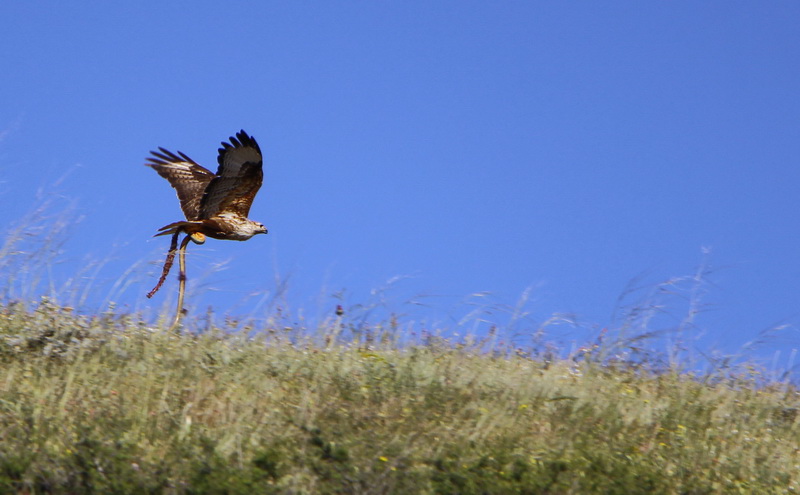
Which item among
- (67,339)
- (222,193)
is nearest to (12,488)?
(67,339)

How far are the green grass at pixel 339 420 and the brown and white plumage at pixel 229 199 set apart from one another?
4.64ft

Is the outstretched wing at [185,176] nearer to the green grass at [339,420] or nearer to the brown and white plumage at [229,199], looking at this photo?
the brown and white plumage at [229,199]

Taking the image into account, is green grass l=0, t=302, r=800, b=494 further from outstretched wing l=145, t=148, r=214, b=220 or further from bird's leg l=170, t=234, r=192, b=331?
outstretched wing l=145, t=148, r=214, b=220

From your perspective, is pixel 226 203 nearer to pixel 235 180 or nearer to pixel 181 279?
pixel 235 180

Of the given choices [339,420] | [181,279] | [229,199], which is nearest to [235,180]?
[229,199]

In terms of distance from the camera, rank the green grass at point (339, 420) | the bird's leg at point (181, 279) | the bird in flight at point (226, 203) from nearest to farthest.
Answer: the green grass at point (339, 420)
the bird's leg at point (181, 279)
the bird in flight at point (226, 203)

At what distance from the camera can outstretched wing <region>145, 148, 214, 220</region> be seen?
9.39 meters

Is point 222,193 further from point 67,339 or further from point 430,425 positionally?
point 430,425

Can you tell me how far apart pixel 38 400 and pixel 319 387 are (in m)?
1.65

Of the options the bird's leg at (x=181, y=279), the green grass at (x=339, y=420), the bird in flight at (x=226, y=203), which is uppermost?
the bird in flight at (x=226, y=203)

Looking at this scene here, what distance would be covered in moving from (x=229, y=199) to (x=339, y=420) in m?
3.61

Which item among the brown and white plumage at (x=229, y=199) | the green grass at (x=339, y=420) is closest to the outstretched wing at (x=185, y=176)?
the brown and white plumage at (x=229, y=199)

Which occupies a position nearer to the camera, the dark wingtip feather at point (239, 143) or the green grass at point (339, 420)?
the green grass at point (339, 420)

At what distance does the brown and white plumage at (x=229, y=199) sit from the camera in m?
8.62
